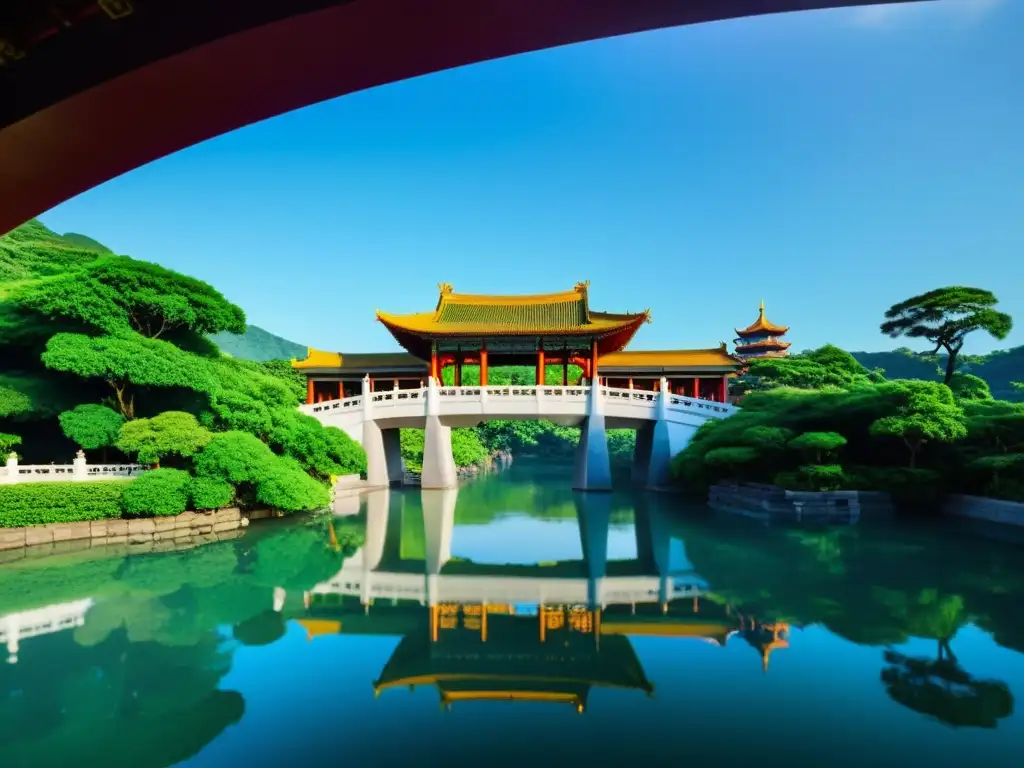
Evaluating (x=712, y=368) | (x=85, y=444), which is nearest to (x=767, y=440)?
(x=712, y=368)

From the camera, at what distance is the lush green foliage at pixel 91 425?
441 inches

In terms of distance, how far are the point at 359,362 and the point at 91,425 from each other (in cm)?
1108

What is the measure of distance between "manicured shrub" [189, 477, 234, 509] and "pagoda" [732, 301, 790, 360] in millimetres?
29498

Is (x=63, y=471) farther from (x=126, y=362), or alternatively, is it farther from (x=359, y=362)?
(x=359, y=362)

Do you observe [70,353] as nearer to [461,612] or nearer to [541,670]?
[461,612]

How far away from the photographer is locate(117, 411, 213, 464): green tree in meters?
10.8

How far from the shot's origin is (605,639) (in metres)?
5.65

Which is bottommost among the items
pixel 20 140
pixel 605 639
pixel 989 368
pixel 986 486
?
pixel 605 639

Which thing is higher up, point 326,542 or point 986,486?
point 986,486

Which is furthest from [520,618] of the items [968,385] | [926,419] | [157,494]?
[968,385]

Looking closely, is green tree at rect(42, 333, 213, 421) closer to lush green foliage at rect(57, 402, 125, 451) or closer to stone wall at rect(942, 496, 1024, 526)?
lush green foliage at rect(57, 402, 125, 451)

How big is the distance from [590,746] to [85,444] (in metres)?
12.0

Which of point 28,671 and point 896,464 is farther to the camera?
point 896,464

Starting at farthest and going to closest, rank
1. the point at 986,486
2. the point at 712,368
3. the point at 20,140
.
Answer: the point at 712,368, the point at 986,486, the point at 20,140
